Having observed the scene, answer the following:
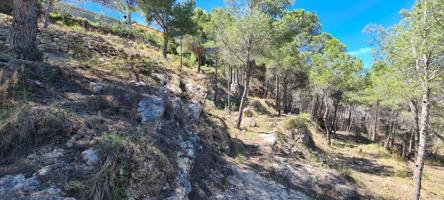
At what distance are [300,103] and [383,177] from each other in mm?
20952

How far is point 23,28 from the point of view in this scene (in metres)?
5.72

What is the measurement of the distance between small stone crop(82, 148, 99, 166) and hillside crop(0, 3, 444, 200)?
0.04ft

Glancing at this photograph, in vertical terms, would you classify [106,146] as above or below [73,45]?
below

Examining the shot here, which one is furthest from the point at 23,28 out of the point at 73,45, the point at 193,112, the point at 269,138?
the point at 269,138

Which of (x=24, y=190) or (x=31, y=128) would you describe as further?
(x=31, y=128)

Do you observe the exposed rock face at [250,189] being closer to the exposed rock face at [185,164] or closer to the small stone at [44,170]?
the exposed rock face at [185,164]

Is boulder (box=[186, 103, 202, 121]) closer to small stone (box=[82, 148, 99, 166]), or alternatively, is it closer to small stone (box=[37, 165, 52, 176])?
small stone (box=[82, 148, 99, 166])

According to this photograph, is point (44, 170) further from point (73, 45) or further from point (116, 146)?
point (73, 45)

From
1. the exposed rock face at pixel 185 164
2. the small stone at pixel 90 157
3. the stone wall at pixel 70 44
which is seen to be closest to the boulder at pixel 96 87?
the exposed rock face at pixel 185 164

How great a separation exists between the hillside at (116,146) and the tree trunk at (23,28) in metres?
0.38

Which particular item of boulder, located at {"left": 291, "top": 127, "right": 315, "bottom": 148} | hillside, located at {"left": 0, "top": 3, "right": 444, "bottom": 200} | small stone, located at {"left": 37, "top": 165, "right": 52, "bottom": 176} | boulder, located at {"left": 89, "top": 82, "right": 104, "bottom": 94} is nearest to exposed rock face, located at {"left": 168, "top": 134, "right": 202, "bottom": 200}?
hillside, located at {"left": 0, "top": 3, "right": 444, "bottom": 200}

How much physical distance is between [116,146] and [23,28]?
12.6ft

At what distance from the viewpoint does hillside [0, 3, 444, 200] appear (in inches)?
129

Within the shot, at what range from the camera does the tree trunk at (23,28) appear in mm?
5660
